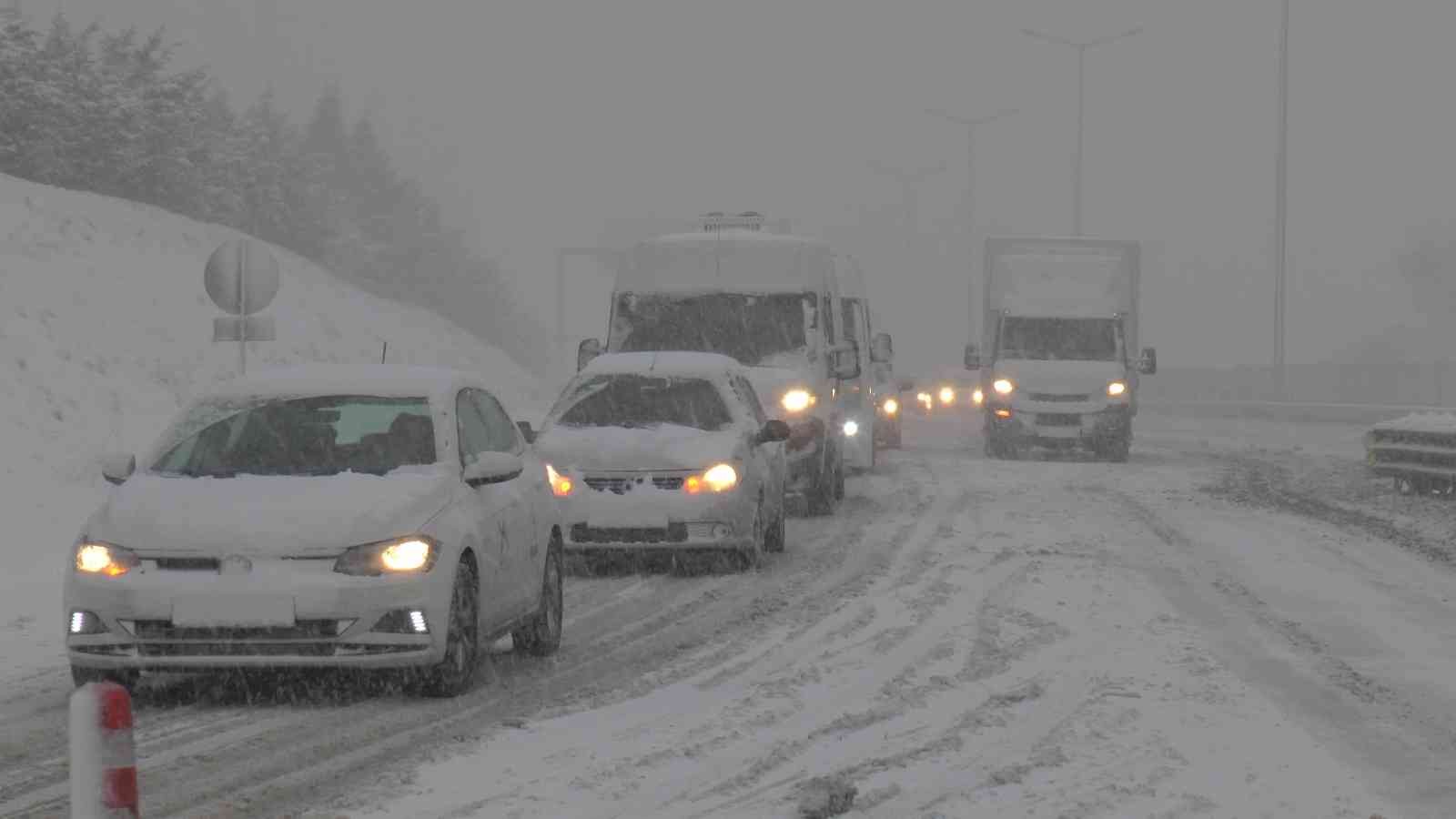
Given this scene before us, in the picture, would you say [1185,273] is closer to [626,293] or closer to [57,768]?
[626,293]

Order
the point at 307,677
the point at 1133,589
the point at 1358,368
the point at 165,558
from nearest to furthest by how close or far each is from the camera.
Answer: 1. the point at 165,558
2. the point at 307,677
3. the point at 1133,589
4. the point at 1358,368

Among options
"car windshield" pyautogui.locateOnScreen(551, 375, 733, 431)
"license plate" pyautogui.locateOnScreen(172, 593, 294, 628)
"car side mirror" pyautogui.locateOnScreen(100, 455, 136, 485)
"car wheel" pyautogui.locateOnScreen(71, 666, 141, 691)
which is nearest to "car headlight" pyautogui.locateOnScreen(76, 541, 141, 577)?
"license plate" pyautogui.locateOnScreen(172, 593, 294, 628)

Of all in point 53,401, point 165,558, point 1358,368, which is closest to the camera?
point 165,558

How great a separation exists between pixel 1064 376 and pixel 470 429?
21.5 metres

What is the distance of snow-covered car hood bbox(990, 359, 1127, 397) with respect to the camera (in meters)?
31.4

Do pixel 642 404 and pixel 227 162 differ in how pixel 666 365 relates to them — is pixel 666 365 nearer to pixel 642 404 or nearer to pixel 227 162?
pixel 642 404

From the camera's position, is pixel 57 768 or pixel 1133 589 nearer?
pixel 57 768

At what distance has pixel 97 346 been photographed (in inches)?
1409

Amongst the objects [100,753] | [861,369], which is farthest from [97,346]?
[100,753]

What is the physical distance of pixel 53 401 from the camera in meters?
27.6

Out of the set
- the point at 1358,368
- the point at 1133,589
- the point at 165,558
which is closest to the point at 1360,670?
the point at 1133,589

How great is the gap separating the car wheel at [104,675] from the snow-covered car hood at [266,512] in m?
0.56

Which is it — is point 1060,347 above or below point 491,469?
above

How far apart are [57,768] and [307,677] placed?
2344 mm
